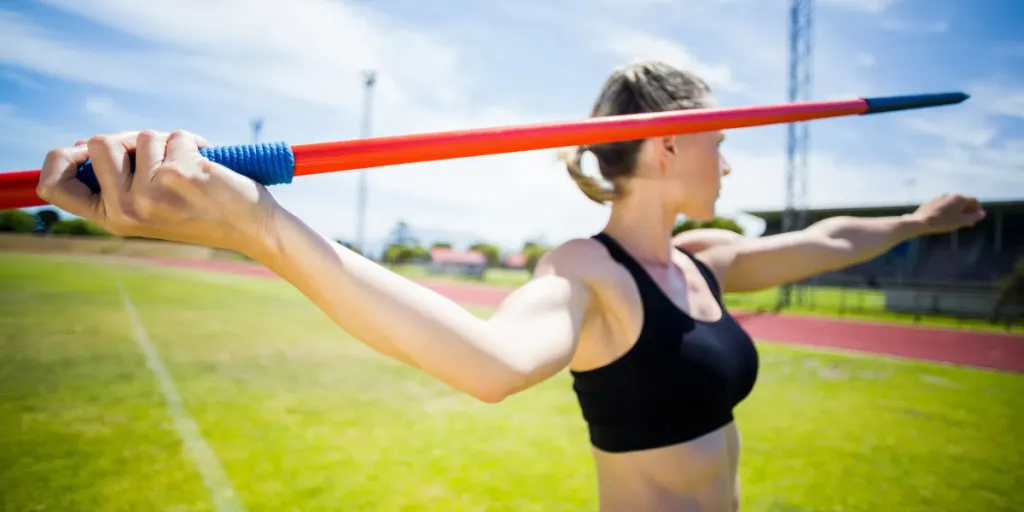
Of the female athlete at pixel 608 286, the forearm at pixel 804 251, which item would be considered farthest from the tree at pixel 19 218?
the forearm at pixel 804 251

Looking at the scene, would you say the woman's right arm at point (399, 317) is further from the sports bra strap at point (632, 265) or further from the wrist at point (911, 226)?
the wrist at point (911, 226)

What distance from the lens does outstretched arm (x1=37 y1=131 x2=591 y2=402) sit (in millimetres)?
755

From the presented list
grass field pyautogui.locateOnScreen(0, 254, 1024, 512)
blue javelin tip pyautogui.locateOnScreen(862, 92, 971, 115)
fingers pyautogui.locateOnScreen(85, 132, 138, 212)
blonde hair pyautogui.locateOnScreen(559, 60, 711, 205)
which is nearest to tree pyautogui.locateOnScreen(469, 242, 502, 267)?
grass field pyautogui.locateOnScreen(0, 254, 1024, 512)

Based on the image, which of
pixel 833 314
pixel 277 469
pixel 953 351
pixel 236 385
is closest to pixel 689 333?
pixel 277 469

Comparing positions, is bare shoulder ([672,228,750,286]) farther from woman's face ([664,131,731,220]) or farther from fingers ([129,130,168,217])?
fingers ([129,130,168,217])

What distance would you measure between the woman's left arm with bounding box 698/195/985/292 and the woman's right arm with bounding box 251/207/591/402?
1392 mm

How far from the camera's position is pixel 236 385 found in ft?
19.4

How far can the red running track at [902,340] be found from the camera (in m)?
10.5

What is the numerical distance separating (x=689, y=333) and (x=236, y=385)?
590 cm

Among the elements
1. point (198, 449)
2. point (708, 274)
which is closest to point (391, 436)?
point (198, 449)

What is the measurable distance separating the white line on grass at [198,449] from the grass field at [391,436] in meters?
0.06

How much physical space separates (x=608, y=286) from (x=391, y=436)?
3686mm

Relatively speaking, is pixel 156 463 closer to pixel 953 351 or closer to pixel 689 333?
pixel 689 333

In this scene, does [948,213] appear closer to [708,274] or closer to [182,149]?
[708,274]
